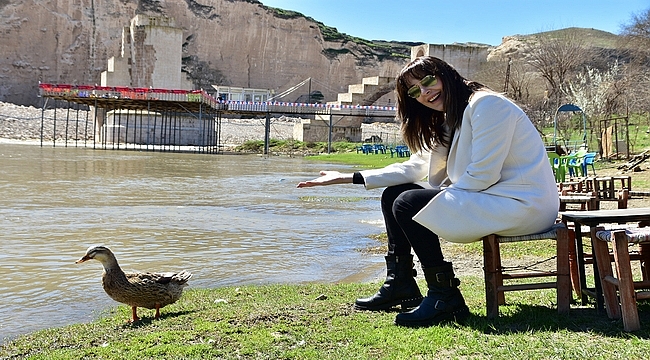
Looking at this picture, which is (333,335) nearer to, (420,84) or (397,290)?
(397,290)

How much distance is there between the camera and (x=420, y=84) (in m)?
3.76

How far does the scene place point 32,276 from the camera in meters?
6.37

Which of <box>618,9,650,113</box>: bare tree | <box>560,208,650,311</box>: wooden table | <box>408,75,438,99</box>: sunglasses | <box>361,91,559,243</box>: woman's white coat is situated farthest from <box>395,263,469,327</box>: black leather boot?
<box>618,9,650,113</box>: bare tree

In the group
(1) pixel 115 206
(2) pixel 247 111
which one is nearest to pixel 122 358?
(1) pixel 115 206

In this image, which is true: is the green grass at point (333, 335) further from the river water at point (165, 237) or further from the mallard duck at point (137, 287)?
the river water at point (165, 237)

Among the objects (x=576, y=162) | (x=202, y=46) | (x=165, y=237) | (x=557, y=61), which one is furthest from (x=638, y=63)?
(x=202, y=46)

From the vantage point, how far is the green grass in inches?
123

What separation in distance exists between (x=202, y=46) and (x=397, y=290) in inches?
3531

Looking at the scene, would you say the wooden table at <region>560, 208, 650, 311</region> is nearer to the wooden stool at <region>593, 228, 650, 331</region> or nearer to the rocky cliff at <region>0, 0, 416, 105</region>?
the wooden stool at <region>593, 228, 650, 331</region>

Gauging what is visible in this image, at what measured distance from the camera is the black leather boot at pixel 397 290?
415cm

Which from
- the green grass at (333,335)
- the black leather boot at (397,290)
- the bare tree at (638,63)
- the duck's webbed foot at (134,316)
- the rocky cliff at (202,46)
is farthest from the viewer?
the rocky cliff at (202,46)

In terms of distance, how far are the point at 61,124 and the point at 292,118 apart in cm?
2386

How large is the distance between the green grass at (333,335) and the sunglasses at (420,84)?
1307 millimetres

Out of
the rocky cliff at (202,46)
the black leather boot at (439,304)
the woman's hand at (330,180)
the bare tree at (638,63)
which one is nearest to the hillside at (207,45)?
the rocky cliff at (202,46)
